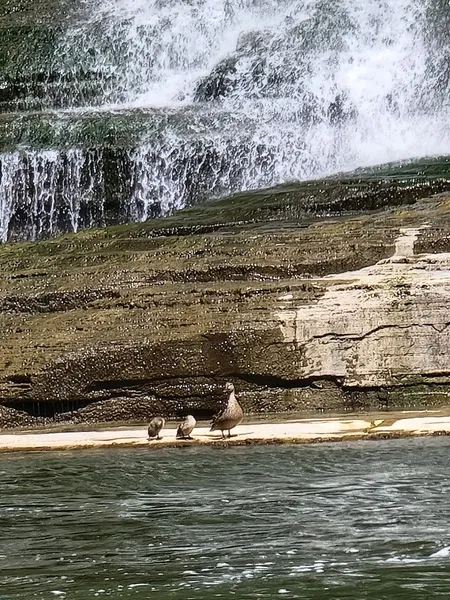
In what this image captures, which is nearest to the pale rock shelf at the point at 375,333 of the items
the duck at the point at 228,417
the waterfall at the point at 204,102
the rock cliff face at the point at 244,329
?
the rock cliff face at the point at 244,329

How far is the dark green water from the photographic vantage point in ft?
19.1

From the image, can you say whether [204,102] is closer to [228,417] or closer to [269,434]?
[228,417]

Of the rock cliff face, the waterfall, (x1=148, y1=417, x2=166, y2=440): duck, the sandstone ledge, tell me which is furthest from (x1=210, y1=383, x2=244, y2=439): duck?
the waterfall

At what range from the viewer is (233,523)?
702 centimetres

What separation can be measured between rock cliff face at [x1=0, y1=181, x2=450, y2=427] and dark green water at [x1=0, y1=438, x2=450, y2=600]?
1685mm

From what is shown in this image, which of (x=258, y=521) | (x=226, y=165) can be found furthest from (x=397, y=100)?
(x=258, y=521)

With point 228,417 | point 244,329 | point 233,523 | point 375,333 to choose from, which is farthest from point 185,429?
point 233,523

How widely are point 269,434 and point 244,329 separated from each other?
1490mm

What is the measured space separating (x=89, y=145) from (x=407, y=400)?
9787 mm

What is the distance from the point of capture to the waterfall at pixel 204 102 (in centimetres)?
1912

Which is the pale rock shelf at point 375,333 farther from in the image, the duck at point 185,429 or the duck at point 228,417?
the duck at point 185,429

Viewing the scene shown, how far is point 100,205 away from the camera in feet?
62.7

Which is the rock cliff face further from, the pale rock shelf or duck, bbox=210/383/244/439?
duck, bbox=210/383/244/439

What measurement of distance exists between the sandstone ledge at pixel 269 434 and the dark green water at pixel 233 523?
254 millimetres
